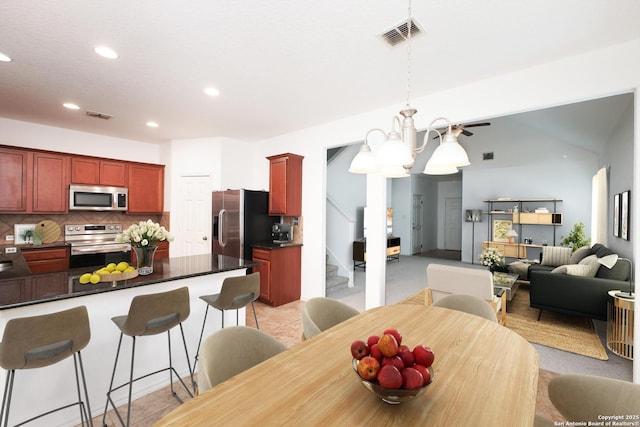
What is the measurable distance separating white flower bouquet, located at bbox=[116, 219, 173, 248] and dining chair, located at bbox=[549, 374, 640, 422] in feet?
8.78

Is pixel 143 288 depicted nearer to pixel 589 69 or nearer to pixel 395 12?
pixel 395 12

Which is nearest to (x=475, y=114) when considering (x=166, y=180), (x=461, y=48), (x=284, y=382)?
(x=461, y=48)

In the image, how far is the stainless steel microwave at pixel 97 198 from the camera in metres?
4.65

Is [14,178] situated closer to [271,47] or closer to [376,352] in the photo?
[271,47]

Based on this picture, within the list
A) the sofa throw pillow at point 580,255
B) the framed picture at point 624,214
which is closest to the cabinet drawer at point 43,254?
the framed picture at point 624,214

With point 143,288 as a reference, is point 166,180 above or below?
above

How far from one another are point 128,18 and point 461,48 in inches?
103

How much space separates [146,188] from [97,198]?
0.79 meters

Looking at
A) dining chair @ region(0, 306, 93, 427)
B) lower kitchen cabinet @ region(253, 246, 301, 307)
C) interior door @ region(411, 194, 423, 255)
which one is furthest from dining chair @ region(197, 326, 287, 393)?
interior door @ region(411, 194, 423, 255)

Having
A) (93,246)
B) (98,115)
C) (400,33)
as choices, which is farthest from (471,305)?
(93,246)

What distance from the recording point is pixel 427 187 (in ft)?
36.4

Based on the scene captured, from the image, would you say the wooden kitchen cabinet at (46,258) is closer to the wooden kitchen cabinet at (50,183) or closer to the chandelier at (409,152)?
the wooden kitchen cabinet at (50,183)

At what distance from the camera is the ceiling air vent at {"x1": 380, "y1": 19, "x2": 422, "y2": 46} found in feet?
7.20

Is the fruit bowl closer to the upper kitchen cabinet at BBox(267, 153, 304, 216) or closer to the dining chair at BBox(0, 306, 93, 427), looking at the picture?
the dining chair at BBox(0, 306, 93, 427)
